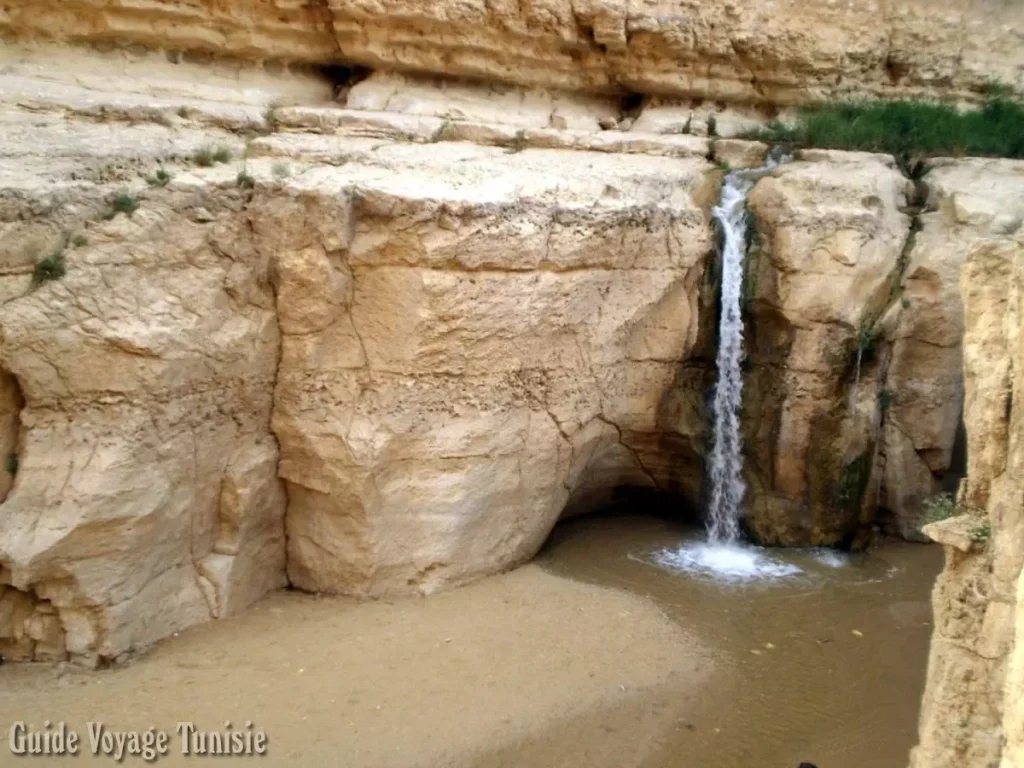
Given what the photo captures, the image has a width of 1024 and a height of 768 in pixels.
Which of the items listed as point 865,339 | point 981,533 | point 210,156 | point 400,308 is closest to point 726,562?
point 865,339

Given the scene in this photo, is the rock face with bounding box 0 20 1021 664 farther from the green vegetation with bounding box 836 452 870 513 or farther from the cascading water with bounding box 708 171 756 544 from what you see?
the cascading water with bounding box 708 171 756 544

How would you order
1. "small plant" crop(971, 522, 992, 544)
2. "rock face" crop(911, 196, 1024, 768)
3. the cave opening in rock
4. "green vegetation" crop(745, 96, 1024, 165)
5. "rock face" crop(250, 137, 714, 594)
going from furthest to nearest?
"green vegetation" crop(745, 96, 1024, 165), the cave opening in rock, "rock face" crop(250, 137, 714, 594), "small plant" crop(971, 522, 992, 544), "rock face" crop(911, 196, 1024, 768)

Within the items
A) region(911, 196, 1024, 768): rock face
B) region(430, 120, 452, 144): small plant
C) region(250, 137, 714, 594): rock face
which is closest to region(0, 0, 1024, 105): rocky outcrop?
region(430, 120, 452, 144): small plant

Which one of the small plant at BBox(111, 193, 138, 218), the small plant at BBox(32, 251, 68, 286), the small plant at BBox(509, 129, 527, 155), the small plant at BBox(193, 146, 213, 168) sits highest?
the small plant at BBox(509, 129, 527, 155)

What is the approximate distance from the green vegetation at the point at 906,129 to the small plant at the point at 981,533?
6.40 m

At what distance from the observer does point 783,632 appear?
21.0 ft

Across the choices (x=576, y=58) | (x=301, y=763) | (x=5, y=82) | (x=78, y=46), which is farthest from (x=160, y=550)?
(x=576, y=58)

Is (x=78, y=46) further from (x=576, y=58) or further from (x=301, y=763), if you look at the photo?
(x=301, y=763)

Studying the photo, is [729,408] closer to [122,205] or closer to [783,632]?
[783,632]

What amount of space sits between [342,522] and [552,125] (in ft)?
15.1

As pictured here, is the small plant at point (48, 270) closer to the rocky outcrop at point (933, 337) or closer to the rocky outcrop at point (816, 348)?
the rocky outcrop at point (816, 348)

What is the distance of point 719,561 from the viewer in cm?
762

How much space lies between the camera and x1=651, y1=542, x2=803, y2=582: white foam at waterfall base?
7.33m

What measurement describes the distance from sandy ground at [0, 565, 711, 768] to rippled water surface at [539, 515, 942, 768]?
0.91 feet
